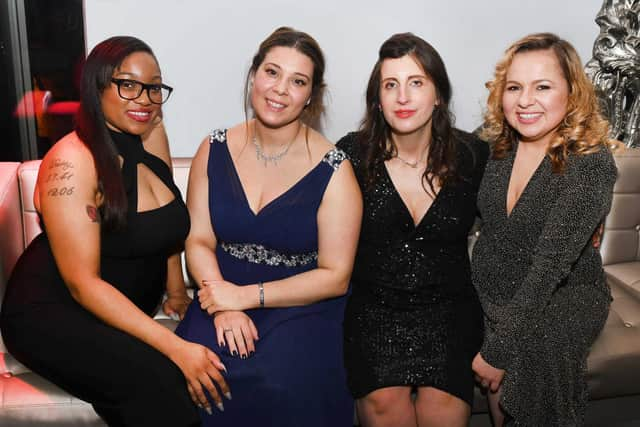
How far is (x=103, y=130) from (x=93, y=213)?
0.23m

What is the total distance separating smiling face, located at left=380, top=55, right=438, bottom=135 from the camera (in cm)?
183

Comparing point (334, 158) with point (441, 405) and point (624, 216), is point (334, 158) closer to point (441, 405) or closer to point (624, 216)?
point (441, 405)

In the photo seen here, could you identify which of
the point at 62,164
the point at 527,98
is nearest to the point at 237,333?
the point at 62,164

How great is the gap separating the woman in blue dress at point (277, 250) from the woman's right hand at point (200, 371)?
0.03 meters

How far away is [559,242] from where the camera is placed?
1696mm

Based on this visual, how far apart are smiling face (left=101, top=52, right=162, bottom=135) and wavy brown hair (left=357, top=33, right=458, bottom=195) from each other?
63 cm

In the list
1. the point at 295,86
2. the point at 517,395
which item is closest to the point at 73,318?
the point at 295,86

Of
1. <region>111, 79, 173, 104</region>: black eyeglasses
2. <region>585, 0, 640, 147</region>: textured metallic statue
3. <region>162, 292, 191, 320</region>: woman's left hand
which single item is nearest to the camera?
<region>111, 79, 173, 104</region>: black eyeglasses

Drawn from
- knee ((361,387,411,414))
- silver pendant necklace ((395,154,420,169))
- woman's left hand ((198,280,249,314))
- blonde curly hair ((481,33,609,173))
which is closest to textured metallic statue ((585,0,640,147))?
blonde curly hair ((481,33,609,173))

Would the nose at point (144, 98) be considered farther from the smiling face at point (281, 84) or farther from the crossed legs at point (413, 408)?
the crossed legs at point (413, 408)

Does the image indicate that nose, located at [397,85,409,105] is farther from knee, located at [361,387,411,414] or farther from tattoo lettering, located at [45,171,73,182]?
tattoo lettering, located at [45,171,73,182]

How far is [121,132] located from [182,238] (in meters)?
0.35

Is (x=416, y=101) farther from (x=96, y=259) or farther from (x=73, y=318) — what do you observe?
(x=73, y=318)

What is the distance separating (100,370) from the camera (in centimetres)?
162
